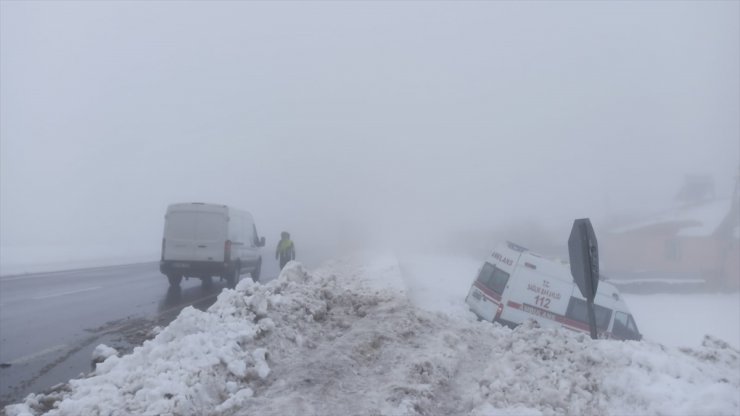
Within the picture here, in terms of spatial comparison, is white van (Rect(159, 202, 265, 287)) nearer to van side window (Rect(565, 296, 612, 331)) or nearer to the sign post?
van side window (Rect(565, 296, 612, 331))

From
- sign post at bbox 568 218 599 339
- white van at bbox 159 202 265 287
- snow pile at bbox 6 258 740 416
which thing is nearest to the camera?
snow pile at bbox 6 258 740 416

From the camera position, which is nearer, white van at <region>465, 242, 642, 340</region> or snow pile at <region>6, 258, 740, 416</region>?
snow pile at <region>6, 258, 740, 416</region>

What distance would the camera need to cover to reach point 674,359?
18.7ft

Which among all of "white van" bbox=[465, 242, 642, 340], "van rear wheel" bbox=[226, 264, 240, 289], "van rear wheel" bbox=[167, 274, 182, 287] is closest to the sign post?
"white van" bbox=[465, 242, 642, 340]

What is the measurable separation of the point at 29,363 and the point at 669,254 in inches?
1528

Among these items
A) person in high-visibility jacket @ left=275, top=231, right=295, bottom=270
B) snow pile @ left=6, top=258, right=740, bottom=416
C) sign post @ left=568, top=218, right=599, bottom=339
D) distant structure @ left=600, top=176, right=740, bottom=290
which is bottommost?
distant structure @ left=600, top=176, right=740, bottom=290

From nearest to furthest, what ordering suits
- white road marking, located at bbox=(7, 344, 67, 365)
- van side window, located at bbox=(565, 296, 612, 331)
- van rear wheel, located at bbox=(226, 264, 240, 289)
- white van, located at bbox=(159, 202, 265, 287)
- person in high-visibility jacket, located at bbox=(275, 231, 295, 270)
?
white road marking, located at bbox=(7, 344, 67, 365) < van side window, located at bbox=(565, 296, 612, 331) < white van, located at bbox=(159, 202, 265, 287) < van rear wheel, located at bbox=(226, 264, 240, 289) < person in high-visibility jacket, located at bbox=(275, 231, 295, 270)

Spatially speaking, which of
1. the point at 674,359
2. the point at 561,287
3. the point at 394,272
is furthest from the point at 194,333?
the point at 394,272

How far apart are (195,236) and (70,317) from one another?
626 centimetres

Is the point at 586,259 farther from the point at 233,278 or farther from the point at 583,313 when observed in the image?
the point at 233,278

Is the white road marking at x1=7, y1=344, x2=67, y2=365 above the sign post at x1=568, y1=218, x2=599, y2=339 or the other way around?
the other way around

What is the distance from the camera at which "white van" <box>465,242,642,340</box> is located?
14.1 metres

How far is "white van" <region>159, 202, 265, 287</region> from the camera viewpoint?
18.5 metres

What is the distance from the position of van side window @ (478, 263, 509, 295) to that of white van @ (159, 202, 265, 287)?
7855 millimetres
